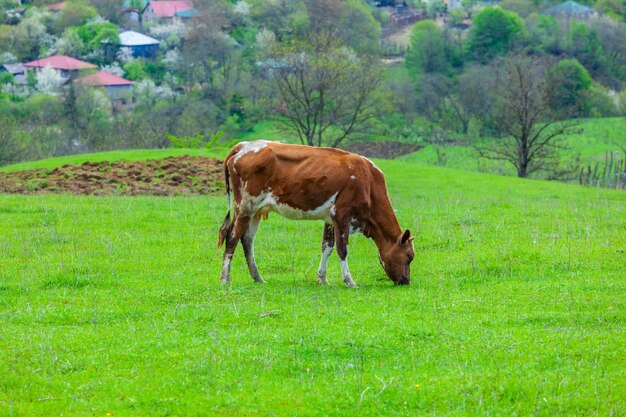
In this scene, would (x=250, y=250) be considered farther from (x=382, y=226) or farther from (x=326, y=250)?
(x=382, y=226)

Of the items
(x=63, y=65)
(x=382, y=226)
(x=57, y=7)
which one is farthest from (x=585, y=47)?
(x=382, y=226)

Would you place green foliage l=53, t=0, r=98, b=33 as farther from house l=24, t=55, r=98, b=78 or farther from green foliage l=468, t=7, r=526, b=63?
green foliage l=468, t=7, r=526, b=63

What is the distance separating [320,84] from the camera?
50.2 m

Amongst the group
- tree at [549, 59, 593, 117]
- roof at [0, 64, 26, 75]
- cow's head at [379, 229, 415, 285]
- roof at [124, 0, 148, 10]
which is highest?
cow's head at [379, 229, 415, 285]

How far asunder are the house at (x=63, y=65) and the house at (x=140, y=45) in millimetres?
10828

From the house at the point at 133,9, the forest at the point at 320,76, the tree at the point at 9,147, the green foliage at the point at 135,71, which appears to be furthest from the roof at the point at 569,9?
the tree at the point at 9,147

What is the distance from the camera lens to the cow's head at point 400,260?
591 inches

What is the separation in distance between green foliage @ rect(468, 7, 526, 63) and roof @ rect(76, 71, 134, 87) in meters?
42.5

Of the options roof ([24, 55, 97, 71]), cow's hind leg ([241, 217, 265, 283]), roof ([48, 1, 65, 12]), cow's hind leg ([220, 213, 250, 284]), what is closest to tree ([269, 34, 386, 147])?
cow's hind leg ([241, 217, 265, 283])

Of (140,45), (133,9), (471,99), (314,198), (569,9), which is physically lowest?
(140,45)

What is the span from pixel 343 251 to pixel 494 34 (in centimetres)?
10197

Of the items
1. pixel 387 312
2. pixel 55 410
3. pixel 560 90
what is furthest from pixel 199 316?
pixel 560 90

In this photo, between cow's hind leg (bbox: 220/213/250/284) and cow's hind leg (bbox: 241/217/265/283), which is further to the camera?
cow's hind leg (bbox: 241/217/265/283)

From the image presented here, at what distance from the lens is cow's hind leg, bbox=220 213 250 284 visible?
14.9 m
